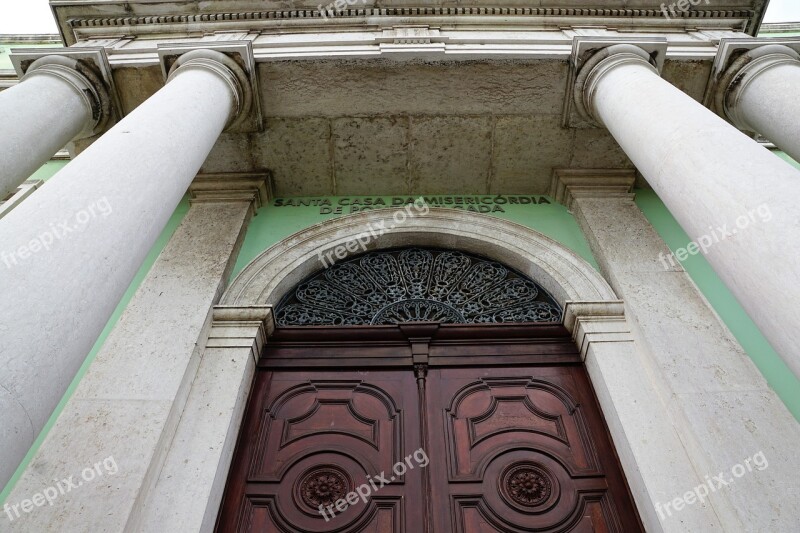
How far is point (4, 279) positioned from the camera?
7.80ft

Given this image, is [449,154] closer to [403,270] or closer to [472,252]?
[472,252]

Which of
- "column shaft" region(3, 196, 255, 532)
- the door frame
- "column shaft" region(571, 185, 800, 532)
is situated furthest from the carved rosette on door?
"column shaft" region(3, 196, 255, 532)

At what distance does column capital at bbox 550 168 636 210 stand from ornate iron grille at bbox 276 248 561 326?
1.30 meters

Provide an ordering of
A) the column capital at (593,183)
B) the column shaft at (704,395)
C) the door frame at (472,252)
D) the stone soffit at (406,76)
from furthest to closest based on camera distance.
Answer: the column capital at (593,183) → the stone soffit at (406,76) → the door frame at (472,252) → the column shaft at (704,395)

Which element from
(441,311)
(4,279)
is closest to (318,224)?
(441,311)

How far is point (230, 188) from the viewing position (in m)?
6.48

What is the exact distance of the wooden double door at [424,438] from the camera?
3.96m

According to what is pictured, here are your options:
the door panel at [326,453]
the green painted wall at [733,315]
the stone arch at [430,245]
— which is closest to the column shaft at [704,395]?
the green painted wall at [733,315]

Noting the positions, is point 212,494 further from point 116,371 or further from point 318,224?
point 318,224

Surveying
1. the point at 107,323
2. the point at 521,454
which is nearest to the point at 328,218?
the point at 107,323

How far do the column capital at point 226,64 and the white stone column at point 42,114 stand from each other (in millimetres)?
806

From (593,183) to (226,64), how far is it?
419 cm

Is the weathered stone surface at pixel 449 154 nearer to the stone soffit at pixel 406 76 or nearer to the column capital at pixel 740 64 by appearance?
the stone soffit at pixel 406 76

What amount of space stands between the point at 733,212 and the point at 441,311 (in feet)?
9.51
